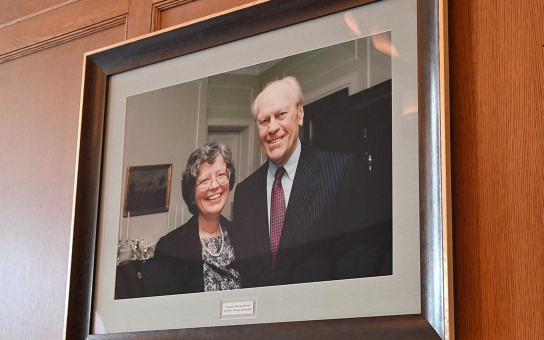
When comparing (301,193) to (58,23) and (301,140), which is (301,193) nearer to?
(301,140)

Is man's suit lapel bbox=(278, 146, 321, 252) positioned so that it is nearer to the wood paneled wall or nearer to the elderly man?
the elderly man

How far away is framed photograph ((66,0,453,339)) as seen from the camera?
1254mm

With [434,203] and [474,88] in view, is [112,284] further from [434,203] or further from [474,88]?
[474,88]

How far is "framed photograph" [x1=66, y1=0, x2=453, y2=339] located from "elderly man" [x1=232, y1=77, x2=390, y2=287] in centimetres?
1

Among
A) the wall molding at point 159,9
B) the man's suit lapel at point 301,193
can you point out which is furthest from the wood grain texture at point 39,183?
the man's suit lapel at point 301,193

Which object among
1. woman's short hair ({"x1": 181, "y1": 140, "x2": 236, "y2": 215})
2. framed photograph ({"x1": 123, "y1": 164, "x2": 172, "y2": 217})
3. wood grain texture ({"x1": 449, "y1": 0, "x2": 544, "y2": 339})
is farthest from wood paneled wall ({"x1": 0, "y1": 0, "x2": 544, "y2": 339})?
woman's short hair ({"x1": 181, "y1": 140, "x2": 236, "y2": 215})

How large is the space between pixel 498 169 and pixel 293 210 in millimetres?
391

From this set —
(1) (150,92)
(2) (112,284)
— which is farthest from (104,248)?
(1) (150,92)

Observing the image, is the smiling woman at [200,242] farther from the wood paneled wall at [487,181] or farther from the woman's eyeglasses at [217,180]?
the wood paneled wall at [487,181]

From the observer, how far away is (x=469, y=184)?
125 cm

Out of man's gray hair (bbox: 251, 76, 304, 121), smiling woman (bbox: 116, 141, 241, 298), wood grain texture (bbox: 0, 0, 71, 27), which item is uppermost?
wood grain texture (bbox: 0, 0, 71, 27)

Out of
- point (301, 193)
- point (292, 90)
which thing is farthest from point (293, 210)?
point (292, 90)

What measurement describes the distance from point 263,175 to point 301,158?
0.09 m

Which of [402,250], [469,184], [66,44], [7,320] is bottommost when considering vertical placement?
[7,320]
